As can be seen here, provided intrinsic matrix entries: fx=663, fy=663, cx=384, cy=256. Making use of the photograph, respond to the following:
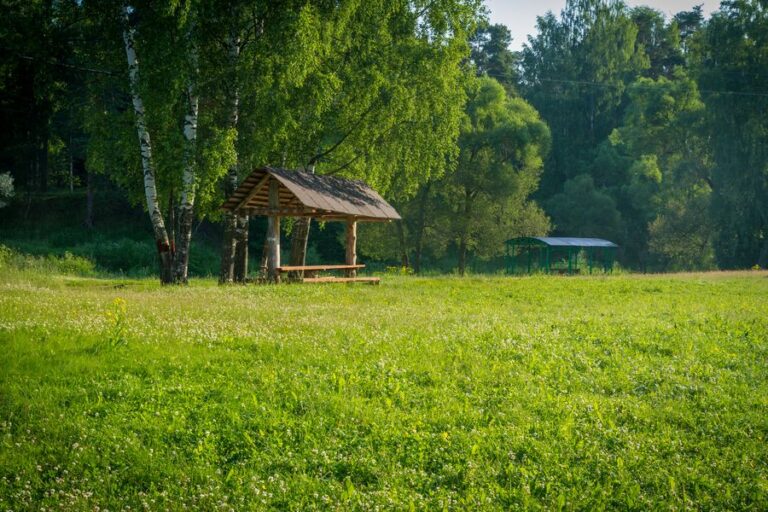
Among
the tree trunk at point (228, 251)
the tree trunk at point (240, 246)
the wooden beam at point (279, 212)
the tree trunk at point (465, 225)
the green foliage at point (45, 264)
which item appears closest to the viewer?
the wooden beam at point (279, 212)

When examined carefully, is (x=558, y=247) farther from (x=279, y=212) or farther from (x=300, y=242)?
(x=279, y=212)

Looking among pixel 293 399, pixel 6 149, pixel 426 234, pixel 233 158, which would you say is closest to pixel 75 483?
pixel 293 399

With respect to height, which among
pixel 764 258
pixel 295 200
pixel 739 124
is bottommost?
pixel 764 258

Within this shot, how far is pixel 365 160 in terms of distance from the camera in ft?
96.5

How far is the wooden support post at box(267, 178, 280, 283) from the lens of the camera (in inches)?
925

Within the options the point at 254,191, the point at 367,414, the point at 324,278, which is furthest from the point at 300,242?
the point at 367,414

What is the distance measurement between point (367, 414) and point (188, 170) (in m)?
16.0

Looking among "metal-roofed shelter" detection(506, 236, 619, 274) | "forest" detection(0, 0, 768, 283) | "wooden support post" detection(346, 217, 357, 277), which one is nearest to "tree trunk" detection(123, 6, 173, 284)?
"forest" detection(0, 0, 768, 283)

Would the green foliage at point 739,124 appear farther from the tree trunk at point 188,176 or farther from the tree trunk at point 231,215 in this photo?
the tree trunk at point 188,176

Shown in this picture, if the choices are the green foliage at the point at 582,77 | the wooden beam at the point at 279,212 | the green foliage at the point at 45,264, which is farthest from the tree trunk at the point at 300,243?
the green foliage at the point at 582,77

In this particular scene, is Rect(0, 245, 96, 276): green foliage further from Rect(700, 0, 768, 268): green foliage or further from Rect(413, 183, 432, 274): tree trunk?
Rect(700, 0, 768, 268): green foliage

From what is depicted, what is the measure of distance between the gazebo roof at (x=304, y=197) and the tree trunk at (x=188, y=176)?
5.18 ft

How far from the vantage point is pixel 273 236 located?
2483 cm

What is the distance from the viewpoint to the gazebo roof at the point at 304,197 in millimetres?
22922
